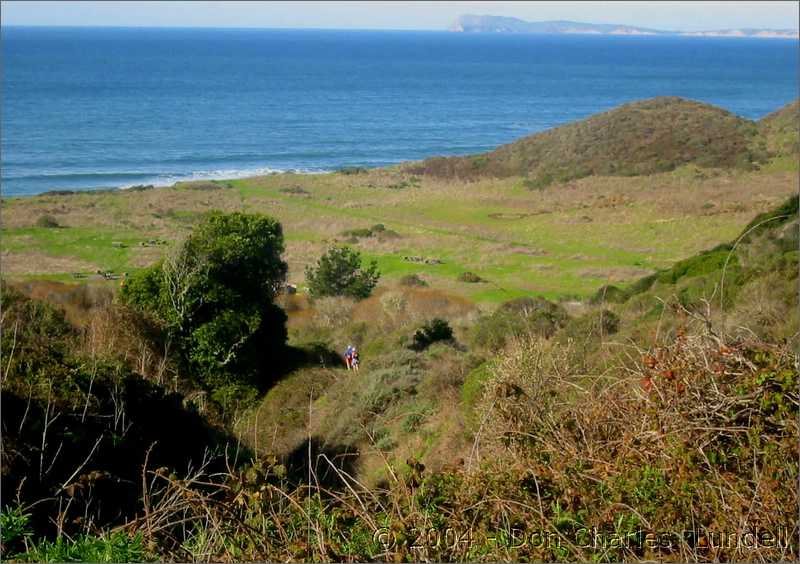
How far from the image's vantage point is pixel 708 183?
5706cm

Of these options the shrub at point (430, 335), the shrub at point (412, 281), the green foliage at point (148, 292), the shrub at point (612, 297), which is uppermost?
the green foliage at point (148, 292)

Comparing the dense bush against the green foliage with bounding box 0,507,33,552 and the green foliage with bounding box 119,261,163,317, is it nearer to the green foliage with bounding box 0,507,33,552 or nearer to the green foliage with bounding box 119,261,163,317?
the green foliage with bounding box 119,261,163,317

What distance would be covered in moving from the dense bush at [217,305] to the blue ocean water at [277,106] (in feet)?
129

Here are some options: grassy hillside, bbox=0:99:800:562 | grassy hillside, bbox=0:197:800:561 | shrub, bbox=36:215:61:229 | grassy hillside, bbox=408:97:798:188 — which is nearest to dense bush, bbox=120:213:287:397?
grassy hillside, bbox=0:99:800:562

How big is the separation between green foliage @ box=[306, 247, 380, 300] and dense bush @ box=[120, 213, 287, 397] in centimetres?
843

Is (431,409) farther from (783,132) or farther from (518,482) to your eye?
(783,132)

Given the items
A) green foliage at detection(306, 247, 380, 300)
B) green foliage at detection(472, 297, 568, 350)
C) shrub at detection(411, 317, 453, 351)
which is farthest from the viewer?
green foliage at detection(306, 247, 380, 300)

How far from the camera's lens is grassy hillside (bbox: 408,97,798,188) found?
6397 cm

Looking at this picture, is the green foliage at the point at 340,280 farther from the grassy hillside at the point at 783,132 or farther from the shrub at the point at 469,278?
the grassy hillside at the point at 783,132

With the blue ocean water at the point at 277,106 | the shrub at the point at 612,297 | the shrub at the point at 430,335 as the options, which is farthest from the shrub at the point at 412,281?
the blue ocean water at the point at 277,106

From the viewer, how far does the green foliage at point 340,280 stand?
3034 cm

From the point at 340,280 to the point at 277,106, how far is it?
8395 centimetres

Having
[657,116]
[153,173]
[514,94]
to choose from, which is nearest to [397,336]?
[153,173]

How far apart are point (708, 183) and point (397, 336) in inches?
1614
